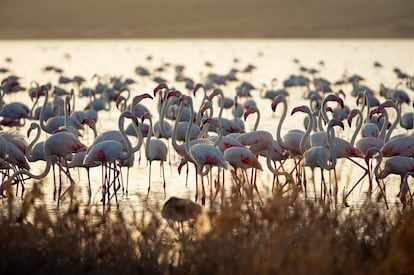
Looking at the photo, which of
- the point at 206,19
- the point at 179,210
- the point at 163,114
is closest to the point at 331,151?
the point at 163,114

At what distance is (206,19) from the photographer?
95875mm

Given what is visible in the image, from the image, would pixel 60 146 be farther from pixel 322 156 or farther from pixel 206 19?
pixel 206 19

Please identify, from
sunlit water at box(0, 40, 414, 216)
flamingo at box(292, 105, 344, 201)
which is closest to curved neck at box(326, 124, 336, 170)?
flamingo at box(292, 105, 344, 201)

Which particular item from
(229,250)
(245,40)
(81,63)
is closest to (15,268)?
(229,250)

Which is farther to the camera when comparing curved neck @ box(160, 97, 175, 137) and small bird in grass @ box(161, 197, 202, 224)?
curved neck @ box(160, 97, 175, 137)

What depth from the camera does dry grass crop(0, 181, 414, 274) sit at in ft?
18.8

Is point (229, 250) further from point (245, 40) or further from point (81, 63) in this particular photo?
point (245, 40)

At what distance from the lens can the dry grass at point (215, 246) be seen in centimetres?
572

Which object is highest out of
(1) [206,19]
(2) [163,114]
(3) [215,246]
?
(1) [206,19]

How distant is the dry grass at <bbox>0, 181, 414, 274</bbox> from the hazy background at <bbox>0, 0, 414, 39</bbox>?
75285 mm

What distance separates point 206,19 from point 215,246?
91051mm

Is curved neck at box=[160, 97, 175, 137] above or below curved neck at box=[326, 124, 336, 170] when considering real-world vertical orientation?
above

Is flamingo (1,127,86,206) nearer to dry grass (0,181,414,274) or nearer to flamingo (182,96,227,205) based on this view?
flamingo (182,96,227,205)

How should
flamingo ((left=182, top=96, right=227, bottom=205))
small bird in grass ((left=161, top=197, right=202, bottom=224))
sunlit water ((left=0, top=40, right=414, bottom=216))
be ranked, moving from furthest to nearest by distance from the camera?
1. sunlit water ((left=0, top=40, right=414, bottom=216))
2. flamingo ((left=182, top=96, right=227, bottom=205))
3. small bird in grass ((left=161, top=197, right=202, bottom=224))
